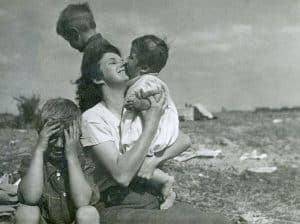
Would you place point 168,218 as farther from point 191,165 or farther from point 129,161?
point 191,165

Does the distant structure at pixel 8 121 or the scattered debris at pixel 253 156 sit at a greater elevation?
the distant structure at pixel 8 121

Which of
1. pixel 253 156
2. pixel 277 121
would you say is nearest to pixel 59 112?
pixel 253 156

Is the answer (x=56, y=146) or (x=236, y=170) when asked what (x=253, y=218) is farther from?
(x=56, y=146)

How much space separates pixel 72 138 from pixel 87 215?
0.21 meters

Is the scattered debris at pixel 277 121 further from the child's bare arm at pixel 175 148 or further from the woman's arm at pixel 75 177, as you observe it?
the woman's arm at pixel 75 177

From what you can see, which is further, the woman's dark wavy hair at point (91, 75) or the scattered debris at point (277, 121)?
the scattered debris at point (277, 121)

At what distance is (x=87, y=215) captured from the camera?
118 centimetres

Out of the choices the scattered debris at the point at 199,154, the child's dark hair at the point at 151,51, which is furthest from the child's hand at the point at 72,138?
the scattered debris at the point at 199,154

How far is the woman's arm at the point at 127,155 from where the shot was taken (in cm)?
124

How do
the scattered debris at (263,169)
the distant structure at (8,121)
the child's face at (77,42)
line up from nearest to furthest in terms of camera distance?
the child's face at (77,42), the scattered debris at (263,169), the distant structure at (8,121)

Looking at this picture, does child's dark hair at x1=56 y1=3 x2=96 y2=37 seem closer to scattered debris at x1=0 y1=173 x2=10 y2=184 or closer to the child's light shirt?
the child's light shirt

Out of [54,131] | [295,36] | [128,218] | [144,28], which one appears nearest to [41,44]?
[144,28]

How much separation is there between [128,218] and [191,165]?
210 cm

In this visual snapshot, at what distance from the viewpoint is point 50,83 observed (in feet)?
6.47
